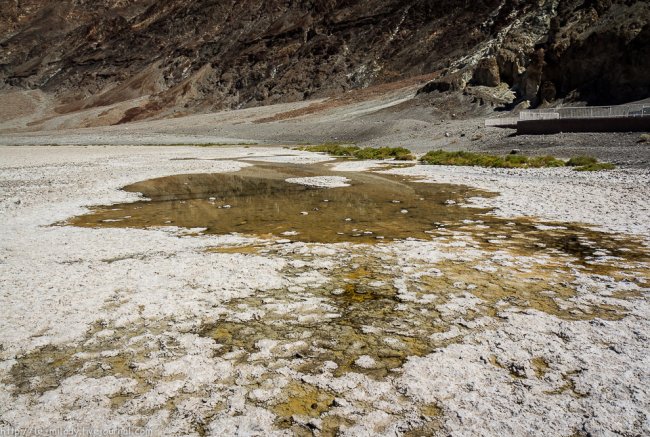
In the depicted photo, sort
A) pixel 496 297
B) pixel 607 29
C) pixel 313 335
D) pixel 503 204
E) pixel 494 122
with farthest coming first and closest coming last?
pixel 607 29 → pixel 494 122 → pixel 503 204 → pixel 496 297 → pixel 313 335

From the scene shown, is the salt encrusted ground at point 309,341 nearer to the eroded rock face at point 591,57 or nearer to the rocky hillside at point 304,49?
the eroded rock face at point 591,57

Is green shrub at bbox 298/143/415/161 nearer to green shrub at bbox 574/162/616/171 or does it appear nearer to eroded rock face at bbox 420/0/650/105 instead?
green shrub at bbox 574/162/616/171

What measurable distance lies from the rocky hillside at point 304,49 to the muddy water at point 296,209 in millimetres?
30641

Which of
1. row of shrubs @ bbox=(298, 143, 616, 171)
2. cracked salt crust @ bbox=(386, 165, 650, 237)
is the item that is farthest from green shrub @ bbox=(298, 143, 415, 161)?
cracked salt crust @ bbox=(386, 165, 650, 237)

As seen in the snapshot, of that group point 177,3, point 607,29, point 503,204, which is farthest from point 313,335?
point 177,3

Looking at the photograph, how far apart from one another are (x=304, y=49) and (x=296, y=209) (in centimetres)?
9110

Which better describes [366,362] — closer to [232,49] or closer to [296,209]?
[296,209]

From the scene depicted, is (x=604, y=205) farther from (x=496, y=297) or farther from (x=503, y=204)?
(x=496, y=297)

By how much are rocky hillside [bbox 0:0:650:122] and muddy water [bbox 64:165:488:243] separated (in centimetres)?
3064

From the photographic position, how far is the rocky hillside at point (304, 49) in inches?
1495

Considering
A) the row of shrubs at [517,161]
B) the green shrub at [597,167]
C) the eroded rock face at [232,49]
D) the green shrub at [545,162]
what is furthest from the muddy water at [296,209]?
the eroded rock face at [232,49]

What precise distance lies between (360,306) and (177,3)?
14706 cm

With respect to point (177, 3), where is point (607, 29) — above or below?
below

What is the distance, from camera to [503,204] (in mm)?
10859
